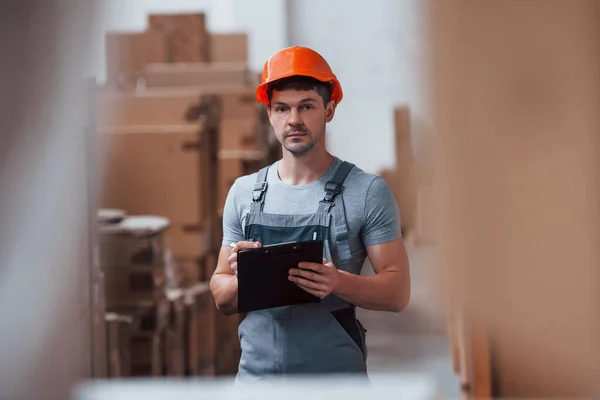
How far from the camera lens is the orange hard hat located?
138 centimetres

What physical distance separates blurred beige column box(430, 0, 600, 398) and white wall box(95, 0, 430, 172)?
0.50 feet

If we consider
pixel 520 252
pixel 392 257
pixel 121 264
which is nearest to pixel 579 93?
pixel 520 252

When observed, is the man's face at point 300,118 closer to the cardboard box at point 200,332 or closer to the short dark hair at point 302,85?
the short dark hair at point 302,85

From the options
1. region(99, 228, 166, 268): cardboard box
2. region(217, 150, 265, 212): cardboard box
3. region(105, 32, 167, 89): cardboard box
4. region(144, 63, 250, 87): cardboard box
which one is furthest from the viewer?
region(144, 63, 250, 87): cardboard box

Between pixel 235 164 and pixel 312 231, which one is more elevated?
pixel 235 164

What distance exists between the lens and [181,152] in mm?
2273

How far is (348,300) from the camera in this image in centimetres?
136

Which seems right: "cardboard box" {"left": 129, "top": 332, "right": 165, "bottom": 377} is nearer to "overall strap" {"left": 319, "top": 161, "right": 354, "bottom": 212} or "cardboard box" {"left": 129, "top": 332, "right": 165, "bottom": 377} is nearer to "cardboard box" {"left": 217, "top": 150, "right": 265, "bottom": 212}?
"cardboard box" {"left": 217, "top": 150, "right": 265, "bottom": 212}

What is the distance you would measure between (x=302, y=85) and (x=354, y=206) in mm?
229

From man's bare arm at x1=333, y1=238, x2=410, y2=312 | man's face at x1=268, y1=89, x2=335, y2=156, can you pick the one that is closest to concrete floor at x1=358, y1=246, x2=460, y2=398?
man's bare arm at x1=333, y1=238, x2=410, y2=312

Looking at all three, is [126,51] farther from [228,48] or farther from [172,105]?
[228,48]

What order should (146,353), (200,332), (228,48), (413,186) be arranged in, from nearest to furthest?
1. (413,186)
2. (146,353)
3. (200,332)
4. (228,48)

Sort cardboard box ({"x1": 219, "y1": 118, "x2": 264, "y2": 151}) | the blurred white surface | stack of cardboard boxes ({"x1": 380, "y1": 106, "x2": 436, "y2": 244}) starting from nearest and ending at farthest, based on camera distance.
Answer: the blurred white surface → stack of cardboard boxes ({"x1": 380, "y1": 106, "x2": 436, "y2": 244}) → cardboard box ({"x1": 219, "y1": 118, "x2": 264, "y2": 151})

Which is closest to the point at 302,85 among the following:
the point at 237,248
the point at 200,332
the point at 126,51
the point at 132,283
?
the point at 237,248
